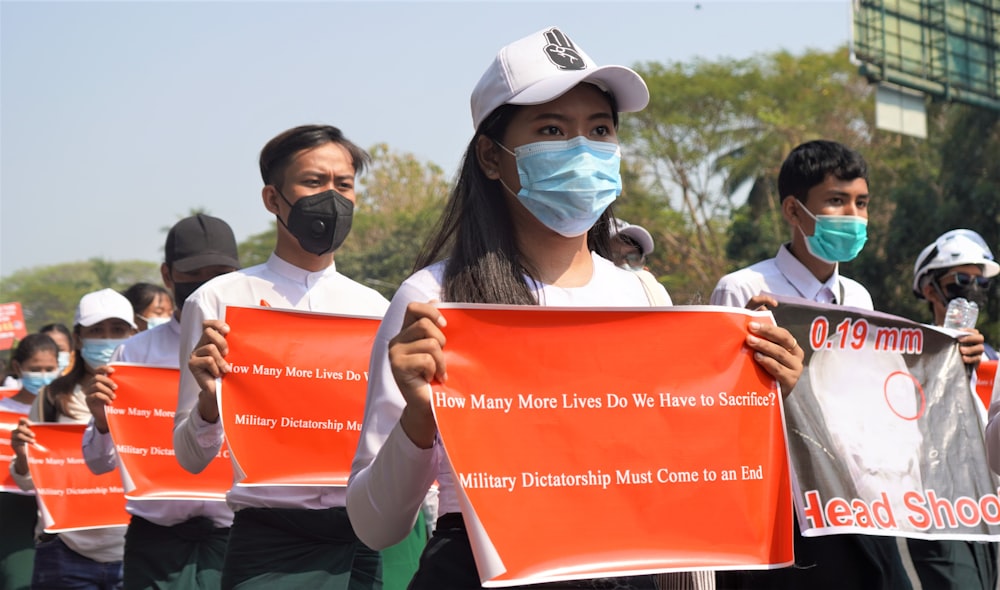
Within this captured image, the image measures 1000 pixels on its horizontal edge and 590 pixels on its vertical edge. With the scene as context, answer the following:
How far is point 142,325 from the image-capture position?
26.5 feet

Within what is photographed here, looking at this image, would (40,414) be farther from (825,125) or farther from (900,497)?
(825,125)

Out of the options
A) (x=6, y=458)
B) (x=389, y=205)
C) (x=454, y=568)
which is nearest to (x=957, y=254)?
(x=454, y=568)

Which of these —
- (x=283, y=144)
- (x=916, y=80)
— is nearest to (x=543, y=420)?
(x=283, y=144)

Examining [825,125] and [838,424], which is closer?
[838,424]

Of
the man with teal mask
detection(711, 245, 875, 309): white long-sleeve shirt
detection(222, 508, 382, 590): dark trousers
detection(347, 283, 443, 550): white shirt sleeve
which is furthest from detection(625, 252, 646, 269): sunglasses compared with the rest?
detection(347, 283, 443, 550): white shirt sleeve

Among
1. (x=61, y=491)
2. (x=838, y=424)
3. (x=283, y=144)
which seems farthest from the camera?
(x=61, y=491)

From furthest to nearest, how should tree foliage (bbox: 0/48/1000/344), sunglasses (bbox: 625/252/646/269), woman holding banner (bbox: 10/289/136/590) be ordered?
tree foliage (bbox: 0/48/1000/344)
woman holding banner (bbox: 10/289/136/590)
sunglasses (bbox: 625/252/646/269)

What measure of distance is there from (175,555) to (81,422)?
226 centimetres

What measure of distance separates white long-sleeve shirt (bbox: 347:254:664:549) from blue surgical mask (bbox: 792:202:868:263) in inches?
107

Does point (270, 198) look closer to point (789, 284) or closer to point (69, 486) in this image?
point (789, 284)

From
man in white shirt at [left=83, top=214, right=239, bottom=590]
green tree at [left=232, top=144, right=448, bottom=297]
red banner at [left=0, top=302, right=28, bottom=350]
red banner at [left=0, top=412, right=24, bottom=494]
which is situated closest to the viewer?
man in white shirt at [left=83, top=214, right=239, bottom=590]

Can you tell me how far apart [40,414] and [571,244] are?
531 centimetres

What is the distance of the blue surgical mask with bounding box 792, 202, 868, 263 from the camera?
17.4 ft

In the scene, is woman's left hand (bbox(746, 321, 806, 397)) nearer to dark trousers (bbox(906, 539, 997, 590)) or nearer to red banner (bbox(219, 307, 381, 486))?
Answer: red banner (bbox(219, 307, 381, 486))
